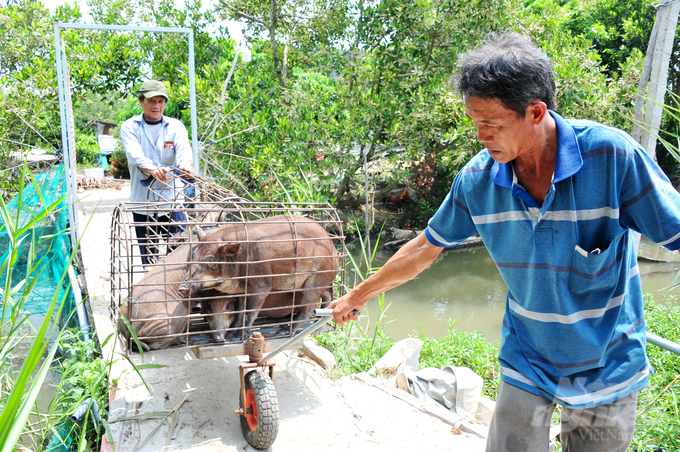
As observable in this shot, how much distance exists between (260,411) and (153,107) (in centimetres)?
295

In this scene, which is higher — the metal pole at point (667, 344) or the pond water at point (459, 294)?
the metal pole at point (667, 344)

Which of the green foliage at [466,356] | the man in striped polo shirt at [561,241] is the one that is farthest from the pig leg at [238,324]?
the green foliage at [466,356]

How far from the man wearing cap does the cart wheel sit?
202cm

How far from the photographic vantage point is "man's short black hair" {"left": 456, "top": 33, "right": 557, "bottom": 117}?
1503mm

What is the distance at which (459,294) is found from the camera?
8.30m

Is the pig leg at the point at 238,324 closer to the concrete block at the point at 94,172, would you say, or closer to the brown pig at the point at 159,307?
the brown pig at the point at 159,307

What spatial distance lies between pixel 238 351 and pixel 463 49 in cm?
626

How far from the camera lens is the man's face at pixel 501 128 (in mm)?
1555

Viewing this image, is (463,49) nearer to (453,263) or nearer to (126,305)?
(453,263)

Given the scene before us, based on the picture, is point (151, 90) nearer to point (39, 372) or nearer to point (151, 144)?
point (151, 144)

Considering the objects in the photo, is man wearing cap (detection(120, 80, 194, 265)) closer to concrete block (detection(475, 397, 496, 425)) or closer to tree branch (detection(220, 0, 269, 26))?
concrete block (detection(475, 397, 496, 425))

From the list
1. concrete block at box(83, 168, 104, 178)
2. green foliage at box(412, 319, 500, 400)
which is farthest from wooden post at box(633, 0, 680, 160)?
concrete block at box(83, 168, 104, 178)

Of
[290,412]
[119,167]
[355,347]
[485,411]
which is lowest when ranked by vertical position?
[119,167]

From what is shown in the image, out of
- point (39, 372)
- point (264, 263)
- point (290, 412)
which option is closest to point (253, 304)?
point (264, 263)
